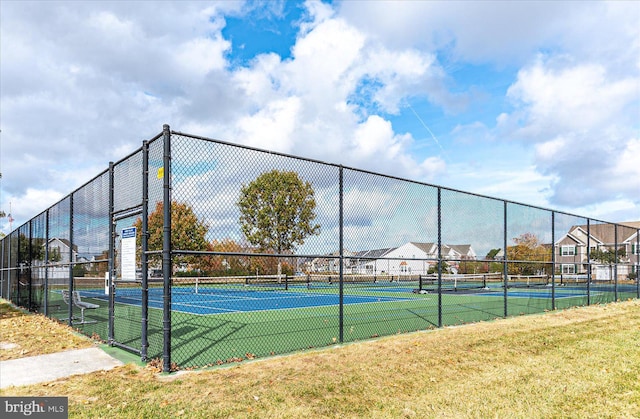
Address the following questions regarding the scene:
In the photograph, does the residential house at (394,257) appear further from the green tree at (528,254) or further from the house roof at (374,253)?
the green tree at (528,254)

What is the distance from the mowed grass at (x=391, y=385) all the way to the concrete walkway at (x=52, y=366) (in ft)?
1.31

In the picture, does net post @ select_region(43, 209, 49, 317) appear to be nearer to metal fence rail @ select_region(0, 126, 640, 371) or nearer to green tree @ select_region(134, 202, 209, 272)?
metal fence rail @ select_region(0, 126, 640, 371)

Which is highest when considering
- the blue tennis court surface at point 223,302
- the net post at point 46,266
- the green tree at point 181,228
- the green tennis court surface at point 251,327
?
A: the green tree at point 181,228

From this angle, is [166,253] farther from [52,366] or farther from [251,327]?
[251,327]

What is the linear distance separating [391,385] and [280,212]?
3.91 metres

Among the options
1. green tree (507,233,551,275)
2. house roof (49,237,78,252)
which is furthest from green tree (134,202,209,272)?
green tree (507,233,551,275)

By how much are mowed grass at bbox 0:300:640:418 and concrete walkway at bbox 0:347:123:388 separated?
0.40 metres

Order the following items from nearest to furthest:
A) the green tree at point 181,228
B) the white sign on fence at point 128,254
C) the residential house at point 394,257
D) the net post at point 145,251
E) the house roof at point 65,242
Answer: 1. the net post at point 145,251
2. the green tree at point 181,228
3. the white sign on fence at point 128,254
4. the residential house at point 394,257
5. the house roof at point 65,242

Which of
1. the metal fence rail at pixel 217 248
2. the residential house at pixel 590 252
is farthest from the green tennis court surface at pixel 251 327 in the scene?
the residential house at pixel 590 252

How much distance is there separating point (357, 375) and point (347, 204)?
3339mm

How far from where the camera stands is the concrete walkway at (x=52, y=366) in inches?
227

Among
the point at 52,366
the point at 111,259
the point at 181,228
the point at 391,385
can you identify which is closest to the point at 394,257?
the point at 391,385

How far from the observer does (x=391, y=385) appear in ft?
17.7

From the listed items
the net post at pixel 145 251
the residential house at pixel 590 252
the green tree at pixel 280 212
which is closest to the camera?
the net post at pixel 145 251
